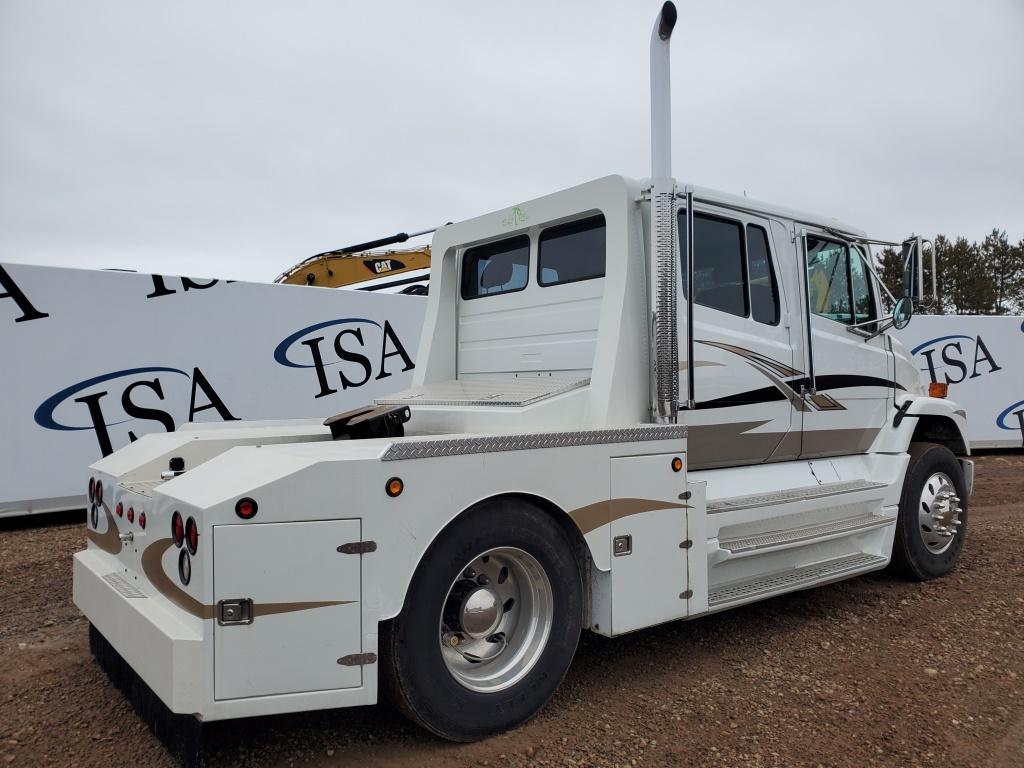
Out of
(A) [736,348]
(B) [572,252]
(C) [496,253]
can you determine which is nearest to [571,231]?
(B) [572,252]

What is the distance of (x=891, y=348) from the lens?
602 cm

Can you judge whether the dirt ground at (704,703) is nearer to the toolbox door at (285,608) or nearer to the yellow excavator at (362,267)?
the toolbox door at (285,608)

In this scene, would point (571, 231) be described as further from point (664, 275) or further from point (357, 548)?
point (357, 548)

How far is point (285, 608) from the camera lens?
9.41 feet

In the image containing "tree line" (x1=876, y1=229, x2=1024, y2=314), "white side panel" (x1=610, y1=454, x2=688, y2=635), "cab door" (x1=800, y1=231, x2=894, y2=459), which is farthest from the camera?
"tree line" (x1=876, y1=229, x2=1024, y2=314)

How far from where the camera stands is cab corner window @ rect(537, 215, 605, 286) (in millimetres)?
4574

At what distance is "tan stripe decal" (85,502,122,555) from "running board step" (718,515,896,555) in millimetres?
3091

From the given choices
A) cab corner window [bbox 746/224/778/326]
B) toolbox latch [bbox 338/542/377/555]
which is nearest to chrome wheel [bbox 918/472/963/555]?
cab corner window [bbox 746/224/778/326]

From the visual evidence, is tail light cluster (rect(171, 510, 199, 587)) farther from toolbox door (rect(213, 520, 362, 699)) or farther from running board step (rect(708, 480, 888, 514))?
running board step (rect(708, 480, 888, 514))

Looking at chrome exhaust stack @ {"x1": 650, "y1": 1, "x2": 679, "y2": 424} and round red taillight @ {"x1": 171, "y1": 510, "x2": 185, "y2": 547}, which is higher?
chrome exhaust stack @ {"x1": 650, "y1": 1, "x2": 679, "y2": 424}

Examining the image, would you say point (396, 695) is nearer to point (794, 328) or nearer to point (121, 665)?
point (121, 665)

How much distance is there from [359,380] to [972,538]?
705 cm

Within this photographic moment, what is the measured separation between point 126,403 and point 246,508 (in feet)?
21.6

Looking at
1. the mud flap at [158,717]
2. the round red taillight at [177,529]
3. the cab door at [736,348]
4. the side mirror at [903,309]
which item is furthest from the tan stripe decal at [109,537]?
the side mirror at [903,309]
